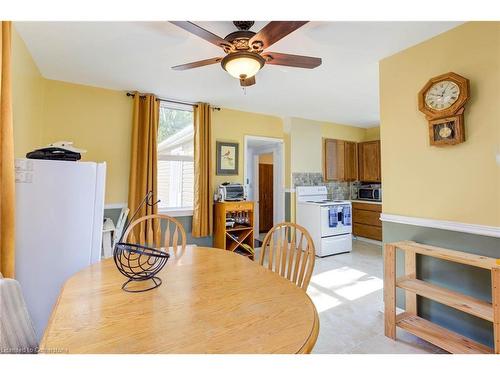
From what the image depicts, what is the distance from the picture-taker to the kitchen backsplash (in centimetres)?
463

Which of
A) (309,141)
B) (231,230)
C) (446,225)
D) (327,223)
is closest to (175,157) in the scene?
(231,230)

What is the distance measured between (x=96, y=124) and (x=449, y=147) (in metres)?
3.71

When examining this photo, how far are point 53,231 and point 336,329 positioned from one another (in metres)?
2.36

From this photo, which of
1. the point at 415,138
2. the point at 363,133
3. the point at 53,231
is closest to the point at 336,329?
the point at 415,138

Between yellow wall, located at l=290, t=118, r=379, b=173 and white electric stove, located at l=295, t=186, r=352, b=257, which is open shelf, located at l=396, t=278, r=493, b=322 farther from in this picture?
yellow wall, located at l=290, t=118, r=379, b=173

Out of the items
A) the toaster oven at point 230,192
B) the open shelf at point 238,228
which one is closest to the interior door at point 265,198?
the open shelf at point 238,228

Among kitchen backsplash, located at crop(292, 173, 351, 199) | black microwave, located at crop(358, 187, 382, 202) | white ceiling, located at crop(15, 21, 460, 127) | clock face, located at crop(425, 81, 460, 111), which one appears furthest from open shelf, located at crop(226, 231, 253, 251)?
black microwave, located at crop(358, 187, 382, 202)

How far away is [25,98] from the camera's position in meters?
2.20

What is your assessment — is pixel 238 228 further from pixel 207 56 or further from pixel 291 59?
pixel 291 59

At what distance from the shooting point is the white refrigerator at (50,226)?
5.70ft

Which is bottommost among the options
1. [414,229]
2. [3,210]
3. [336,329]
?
[336,329]

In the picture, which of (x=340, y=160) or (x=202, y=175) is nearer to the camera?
(x=202, y=175)
